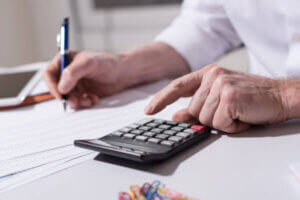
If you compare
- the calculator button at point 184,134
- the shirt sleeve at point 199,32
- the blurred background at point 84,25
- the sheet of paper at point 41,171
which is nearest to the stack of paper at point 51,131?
the sheet of paper at point 41,171

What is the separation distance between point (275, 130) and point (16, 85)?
565 millimetres

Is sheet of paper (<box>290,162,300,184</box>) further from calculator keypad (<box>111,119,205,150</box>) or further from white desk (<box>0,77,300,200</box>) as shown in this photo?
calculator keypad (<box>111,119,205,150</box>)

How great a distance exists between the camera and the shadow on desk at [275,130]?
44 cm

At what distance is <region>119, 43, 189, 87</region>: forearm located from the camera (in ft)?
2.56

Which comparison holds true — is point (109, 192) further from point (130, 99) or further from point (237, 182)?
point (130, 99)

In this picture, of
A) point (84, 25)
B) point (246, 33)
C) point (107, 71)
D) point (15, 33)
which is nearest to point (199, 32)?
point (246, 33)

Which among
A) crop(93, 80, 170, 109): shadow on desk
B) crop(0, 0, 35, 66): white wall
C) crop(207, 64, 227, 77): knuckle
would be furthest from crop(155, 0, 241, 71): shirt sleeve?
crop(0, 0, 35, 66): white wall

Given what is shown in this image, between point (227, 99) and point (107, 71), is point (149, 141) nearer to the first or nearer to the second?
point (227, 99)

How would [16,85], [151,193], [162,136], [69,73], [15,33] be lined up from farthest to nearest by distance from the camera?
1. [15,33]
2. [16,85]
3. [69,73]
4. [162,136]
5. [151,193]

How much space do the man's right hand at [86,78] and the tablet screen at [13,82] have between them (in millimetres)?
72

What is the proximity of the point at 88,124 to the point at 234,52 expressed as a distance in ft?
2.36

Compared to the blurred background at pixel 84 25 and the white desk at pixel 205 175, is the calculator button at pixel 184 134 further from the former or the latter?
the blurred background at pixel 84 25

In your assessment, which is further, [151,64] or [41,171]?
[151,64]

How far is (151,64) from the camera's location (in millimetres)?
820
